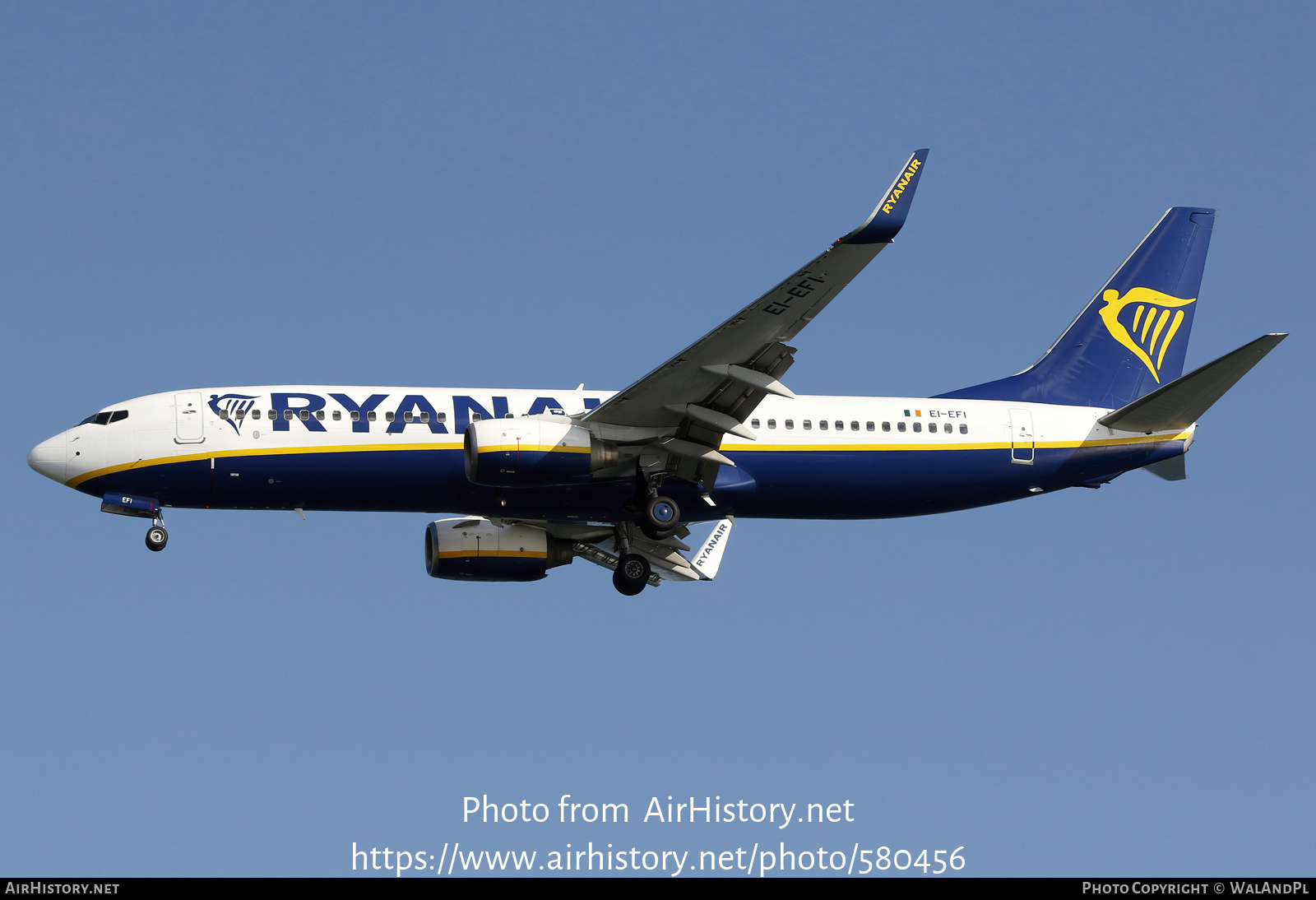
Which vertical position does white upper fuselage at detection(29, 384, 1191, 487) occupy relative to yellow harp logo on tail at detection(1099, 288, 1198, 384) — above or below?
below

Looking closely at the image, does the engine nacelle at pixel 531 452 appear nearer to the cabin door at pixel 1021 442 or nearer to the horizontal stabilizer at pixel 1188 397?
the cabin door at pixel 1021 442

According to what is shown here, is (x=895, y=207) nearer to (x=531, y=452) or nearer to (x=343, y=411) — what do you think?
(x=531, y=452)

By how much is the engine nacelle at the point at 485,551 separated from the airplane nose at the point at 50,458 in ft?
30.8

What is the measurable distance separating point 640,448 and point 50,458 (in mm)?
12909

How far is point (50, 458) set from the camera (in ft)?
116

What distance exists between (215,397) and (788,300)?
1323 cm

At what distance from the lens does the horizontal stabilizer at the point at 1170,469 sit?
128 ft

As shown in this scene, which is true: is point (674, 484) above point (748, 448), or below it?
below

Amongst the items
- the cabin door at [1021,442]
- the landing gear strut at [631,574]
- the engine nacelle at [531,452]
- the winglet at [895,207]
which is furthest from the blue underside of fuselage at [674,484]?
the winglet at [895,207]

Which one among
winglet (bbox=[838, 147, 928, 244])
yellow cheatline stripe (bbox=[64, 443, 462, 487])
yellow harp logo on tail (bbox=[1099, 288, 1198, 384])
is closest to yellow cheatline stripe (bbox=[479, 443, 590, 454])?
yellow cheatline stripe (bbox=[64, 443, 462, 487])

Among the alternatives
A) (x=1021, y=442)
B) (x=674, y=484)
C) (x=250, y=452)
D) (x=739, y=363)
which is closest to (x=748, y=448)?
(x=674, y=484)

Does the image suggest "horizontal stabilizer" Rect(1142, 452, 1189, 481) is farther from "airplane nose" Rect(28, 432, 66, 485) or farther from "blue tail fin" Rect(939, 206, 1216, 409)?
"airplane nose" Rect(28, 432, 66, 485)

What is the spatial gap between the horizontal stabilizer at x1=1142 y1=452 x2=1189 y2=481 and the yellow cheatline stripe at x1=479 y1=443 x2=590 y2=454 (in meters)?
14.3

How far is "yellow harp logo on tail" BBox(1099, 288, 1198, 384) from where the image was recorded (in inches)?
1660
